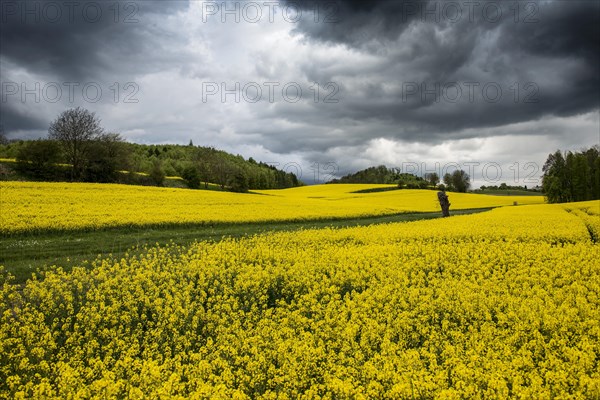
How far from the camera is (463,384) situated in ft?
19.3

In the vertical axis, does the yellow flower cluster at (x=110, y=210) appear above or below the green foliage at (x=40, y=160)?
below

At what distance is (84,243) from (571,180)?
7984cm

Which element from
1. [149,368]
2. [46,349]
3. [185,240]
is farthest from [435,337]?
[185,240]

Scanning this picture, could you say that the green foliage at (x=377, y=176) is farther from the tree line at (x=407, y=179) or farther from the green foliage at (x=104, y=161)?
the green foliage at (x=104, y=161)

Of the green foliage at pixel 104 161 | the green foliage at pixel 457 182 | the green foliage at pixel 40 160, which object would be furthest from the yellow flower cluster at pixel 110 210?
the green foliage at pixel 457 182

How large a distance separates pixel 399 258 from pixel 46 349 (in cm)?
1163

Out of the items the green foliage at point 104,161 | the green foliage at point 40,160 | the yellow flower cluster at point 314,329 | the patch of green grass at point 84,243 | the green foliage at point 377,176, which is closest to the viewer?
the yellow flower cluster at point 314,329

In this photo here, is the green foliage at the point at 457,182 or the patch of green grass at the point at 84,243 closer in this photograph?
the patch of green grass at the point at 84,243

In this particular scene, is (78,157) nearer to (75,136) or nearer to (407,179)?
(75,136)

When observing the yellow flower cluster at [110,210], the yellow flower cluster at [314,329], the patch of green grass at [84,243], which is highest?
the yellow flower cluster at [110,210]

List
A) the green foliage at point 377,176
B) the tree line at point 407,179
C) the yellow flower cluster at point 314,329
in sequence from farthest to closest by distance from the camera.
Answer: the green foliage at point 377,176 → the tree line at point 407,179 → the yellow flower cluster at point 314,329

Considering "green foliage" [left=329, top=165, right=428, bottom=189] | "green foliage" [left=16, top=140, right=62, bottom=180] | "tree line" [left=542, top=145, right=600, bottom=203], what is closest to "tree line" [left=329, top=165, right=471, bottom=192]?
"green foliage" [left=329, top=165, right=428, bottom=189]

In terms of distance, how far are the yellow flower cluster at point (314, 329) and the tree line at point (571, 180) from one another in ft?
219

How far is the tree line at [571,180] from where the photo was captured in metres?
70.6
